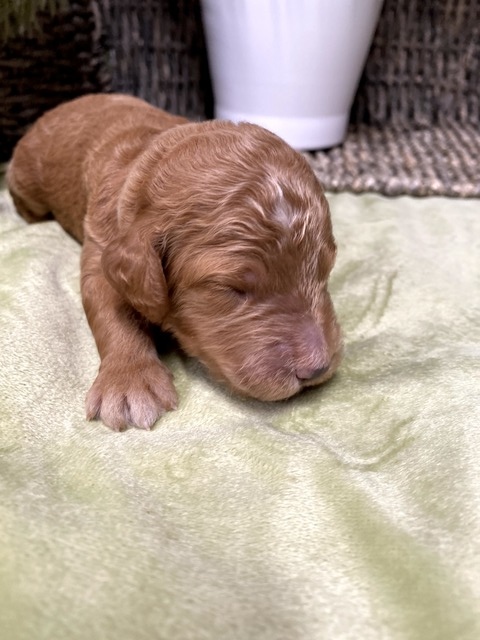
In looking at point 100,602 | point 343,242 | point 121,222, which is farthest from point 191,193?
point 343,242

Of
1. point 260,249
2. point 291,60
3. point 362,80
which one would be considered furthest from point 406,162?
point 260,249

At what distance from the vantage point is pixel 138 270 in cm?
172

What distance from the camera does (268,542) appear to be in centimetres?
137

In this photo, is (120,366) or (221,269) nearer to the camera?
(221,269)

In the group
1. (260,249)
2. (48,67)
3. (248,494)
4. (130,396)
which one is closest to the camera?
(248,494)

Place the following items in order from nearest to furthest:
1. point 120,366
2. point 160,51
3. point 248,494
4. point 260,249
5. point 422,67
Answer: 1. point 248,494
2. point 260,249
3. point 120,366
4. point 160,51
5. point 422,67

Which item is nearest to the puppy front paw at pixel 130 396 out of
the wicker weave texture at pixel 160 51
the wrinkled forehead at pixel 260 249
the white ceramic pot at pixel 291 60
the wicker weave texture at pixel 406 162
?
the wrinkled forehead at pixel 260 249

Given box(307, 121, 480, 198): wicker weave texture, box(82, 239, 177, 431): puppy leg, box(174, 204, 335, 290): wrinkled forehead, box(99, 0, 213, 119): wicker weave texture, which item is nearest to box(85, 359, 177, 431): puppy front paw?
box(82, 239, 177, 431): puppy leg

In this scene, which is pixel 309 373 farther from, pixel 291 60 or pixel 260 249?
pixel 291 60

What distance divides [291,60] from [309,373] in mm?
2585

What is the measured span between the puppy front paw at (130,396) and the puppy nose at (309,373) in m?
0.37

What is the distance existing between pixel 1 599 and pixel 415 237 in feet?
7.74

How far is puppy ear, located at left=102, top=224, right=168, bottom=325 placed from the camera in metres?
1.72

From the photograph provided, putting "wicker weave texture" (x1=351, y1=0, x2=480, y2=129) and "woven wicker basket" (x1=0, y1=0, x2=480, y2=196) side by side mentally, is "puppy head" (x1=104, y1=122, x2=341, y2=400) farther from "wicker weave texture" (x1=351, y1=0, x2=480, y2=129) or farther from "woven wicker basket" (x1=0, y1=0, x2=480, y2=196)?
"wicker weave texture" (x1=351, y1=0, x2=480, y2=129)
